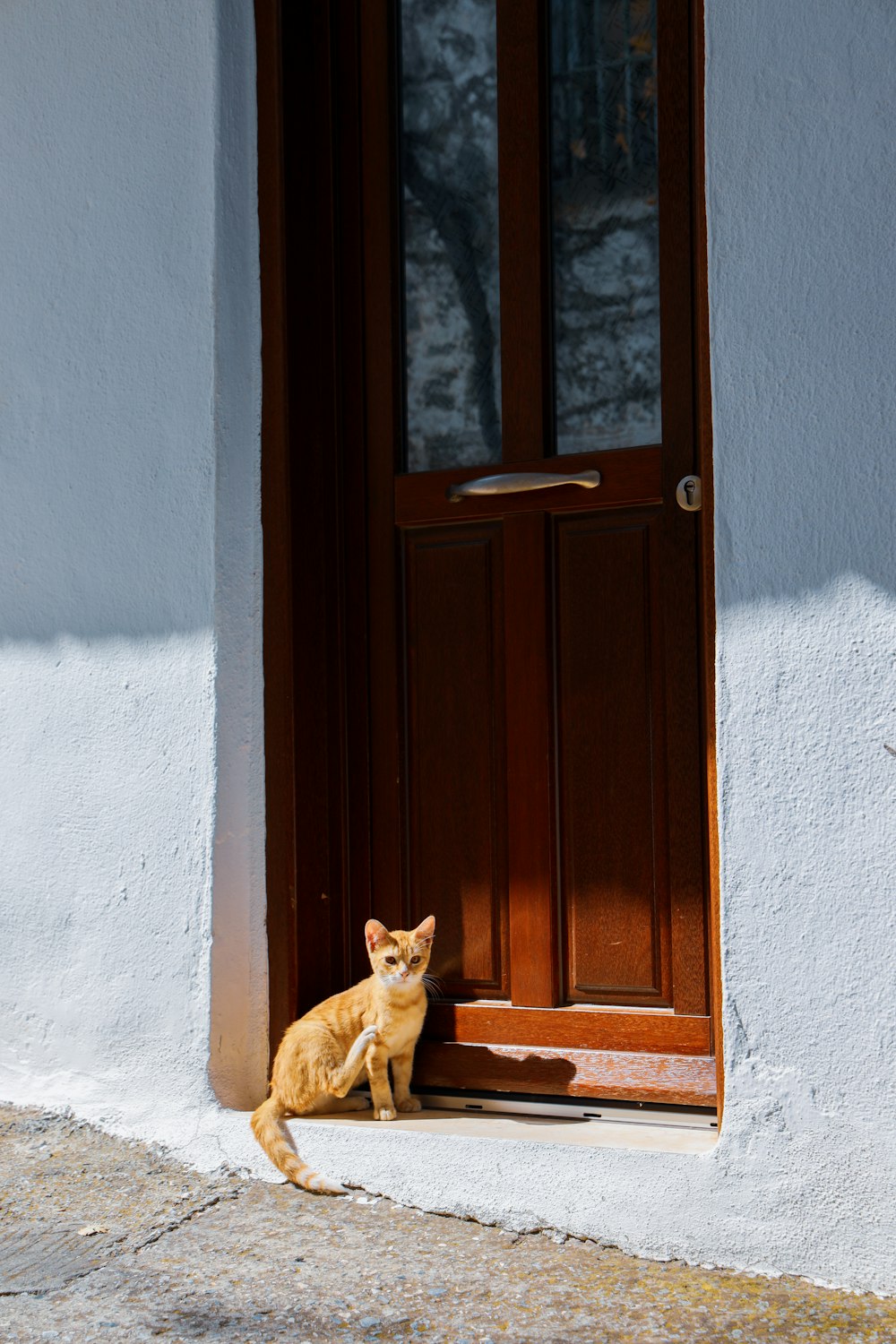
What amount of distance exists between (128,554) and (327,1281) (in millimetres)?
1788

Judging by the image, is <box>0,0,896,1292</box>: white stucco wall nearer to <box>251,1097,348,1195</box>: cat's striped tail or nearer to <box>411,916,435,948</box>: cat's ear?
<box>251,1097,348,1195</box>: cat's striped tail

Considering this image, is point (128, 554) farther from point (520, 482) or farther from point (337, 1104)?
point (337, 1104)

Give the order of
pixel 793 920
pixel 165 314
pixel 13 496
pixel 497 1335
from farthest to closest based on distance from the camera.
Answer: pixel 13 496 < pixel 165 314 < pixel 793 920 < pixel 497 1335

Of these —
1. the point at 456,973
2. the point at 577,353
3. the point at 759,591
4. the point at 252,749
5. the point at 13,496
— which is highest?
the point at 577,353

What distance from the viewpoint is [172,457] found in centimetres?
312

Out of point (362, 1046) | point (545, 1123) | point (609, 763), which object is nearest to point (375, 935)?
point (362, 1046)

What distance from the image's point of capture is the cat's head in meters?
2.83

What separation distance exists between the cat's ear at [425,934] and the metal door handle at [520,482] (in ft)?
3.38

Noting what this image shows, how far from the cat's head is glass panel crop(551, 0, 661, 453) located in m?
1.21

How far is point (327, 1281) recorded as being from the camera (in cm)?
232

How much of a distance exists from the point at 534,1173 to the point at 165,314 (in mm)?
2229

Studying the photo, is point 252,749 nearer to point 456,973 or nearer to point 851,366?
point 456,973

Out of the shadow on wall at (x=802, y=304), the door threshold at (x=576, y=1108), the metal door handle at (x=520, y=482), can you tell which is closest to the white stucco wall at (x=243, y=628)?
the shadow on wall at (x=802, y=304)

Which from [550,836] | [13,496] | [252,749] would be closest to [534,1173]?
[550,836]
